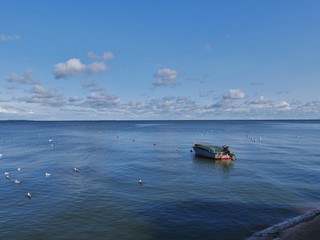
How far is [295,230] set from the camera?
849 inches

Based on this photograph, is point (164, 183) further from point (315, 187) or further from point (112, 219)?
point (315, 187)

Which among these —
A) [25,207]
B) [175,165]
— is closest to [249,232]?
[25,207]

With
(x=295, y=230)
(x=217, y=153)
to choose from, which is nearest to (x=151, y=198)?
(x=295, y=230)

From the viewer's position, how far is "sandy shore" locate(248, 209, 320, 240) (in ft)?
66.9

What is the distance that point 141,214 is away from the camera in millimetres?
27281

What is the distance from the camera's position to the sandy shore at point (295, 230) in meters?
20.4

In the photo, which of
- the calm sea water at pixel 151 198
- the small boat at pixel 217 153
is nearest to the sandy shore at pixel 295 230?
the calm sea water at pixel 151 198

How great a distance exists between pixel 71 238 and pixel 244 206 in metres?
15.8

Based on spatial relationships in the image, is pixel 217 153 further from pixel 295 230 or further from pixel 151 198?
pixel 295 230

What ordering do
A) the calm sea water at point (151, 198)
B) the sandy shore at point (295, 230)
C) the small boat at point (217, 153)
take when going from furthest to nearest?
the small boat at point (217, 153), the calm sea water at point (151, 198), the sandy shore at point (295, 230)

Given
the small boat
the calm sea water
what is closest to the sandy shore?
the calm sea water

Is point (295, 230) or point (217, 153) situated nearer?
point (295, 230)

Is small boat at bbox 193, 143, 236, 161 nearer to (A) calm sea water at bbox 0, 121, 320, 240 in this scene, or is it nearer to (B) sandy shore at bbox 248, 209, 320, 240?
(A) calm sea water at bbox 0, 121, 320, 240

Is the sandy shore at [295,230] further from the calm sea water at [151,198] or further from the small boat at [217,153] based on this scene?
the small boat at [217,153]
